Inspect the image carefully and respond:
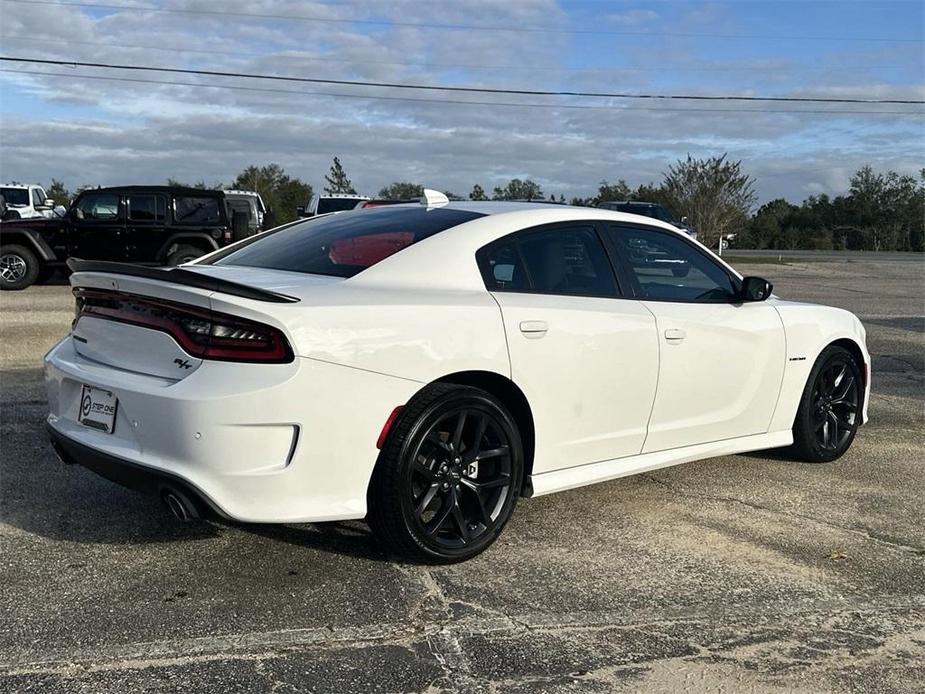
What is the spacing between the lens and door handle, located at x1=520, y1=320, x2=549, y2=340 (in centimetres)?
390

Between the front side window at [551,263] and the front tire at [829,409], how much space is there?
1772 mm

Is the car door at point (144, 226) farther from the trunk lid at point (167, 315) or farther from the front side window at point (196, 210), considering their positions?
the trunk lid at point (167, 315)

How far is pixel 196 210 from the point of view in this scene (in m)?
15.3

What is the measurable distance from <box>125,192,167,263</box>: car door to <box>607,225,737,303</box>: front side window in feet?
39.3

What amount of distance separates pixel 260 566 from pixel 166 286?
121cm

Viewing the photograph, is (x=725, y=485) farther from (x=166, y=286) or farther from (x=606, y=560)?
(x=166, y=286)

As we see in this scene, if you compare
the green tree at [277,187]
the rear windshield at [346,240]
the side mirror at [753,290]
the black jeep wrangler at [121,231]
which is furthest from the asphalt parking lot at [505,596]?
the green tree at [277,187]

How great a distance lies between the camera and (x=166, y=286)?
3443mm

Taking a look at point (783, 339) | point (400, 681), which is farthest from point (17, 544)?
point (783, 339)

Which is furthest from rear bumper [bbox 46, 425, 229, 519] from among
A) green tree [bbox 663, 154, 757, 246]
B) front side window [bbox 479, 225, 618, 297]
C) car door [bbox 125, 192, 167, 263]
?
green tree [bbox 663, 154, 757, 246]

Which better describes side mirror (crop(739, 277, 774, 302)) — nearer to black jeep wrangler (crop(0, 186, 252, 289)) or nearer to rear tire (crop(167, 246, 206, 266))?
black jeep wrangler (crop(0, 186, 252, 289))

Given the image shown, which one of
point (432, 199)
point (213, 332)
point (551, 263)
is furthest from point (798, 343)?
point (213, 332)

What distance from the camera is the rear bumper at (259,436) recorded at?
10.7 feet

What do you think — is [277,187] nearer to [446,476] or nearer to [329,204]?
[329,204]
